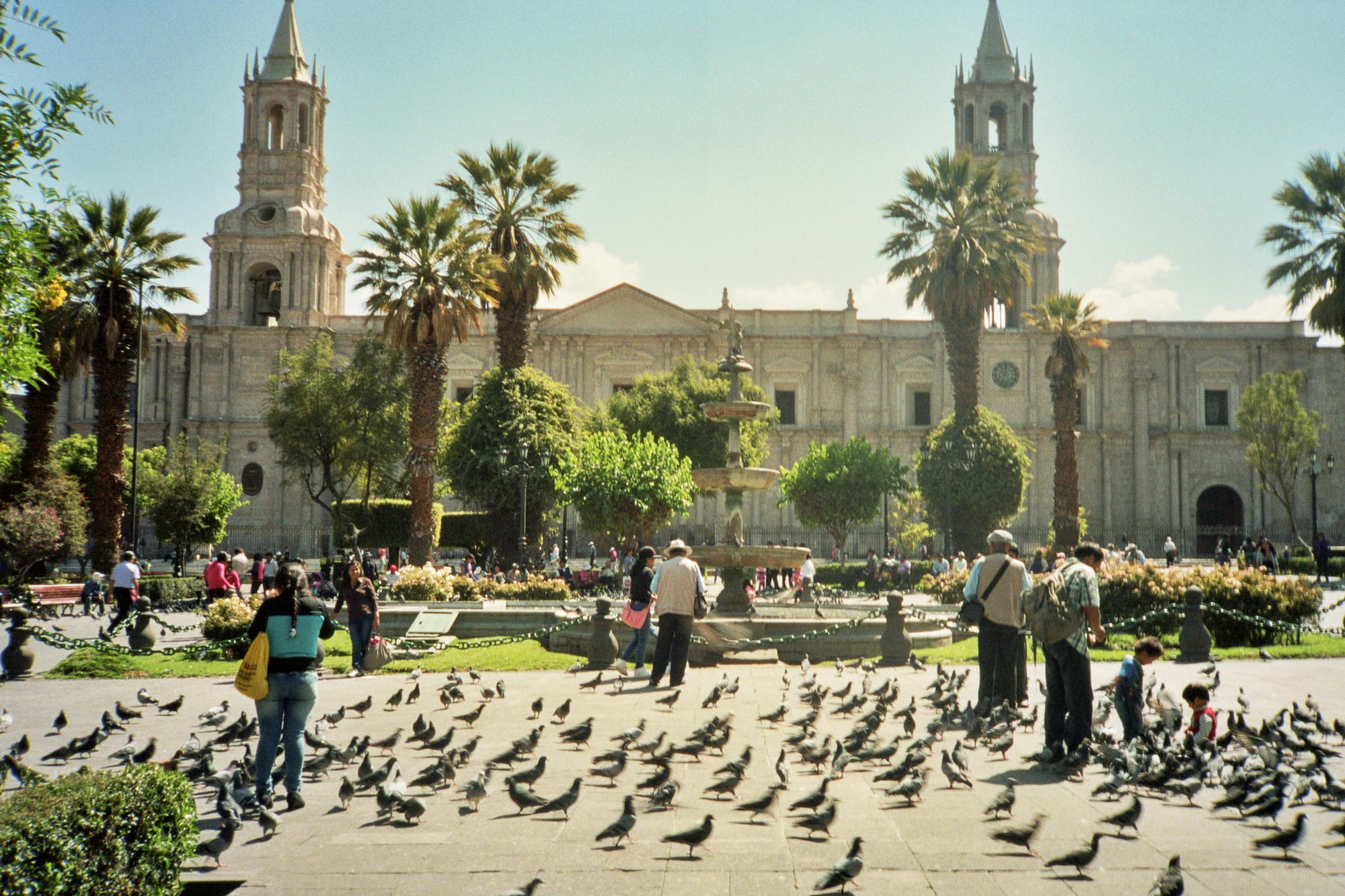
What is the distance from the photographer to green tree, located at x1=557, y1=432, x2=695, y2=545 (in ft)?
76.7

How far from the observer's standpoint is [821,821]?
16.2 feet

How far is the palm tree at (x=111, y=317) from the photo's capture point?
22.4m

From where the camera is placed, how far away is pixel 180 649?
40.7 ft

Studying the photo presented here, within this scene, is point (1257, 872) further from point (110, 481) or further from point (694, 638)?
point (110, 481)

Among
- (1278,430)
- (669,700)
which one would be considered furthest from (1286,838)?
(1278,430)

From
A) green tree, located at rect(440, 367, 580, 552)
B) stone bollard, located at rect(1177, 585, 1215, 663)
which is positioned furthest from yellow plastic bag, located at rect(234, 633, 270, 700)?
green tree, located at rect(440, 367, 580, 552)

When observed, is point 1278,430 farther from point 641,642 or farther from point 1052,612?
point 1052,612

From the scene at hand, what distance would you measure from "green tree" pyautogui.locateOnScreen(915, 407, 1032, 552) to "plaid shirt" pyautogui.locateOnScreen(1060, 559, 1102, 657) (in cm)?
2399

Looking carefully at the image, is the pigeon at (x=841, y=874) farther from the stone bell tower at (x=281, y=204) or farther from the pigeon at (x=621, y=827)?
the stone bell tower at (x=281, y=204)

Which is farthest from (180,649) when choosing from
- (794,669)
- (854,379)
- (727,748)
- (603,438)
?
(854,379)

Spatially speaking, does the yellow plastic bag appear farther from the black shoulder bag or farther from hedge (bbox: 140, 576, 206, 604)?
hedge (bbox: 140, 576, 206, 604)

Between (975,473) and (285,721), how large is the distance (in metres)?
27.0

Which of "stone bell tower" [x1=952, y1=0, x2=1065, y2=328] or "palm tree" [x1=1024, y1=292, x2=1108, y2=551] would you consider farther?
"stone bell tower" [x1=952, y1=0, x2=1065, y2=328]

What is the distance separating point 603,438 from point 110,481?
33.4 feet
